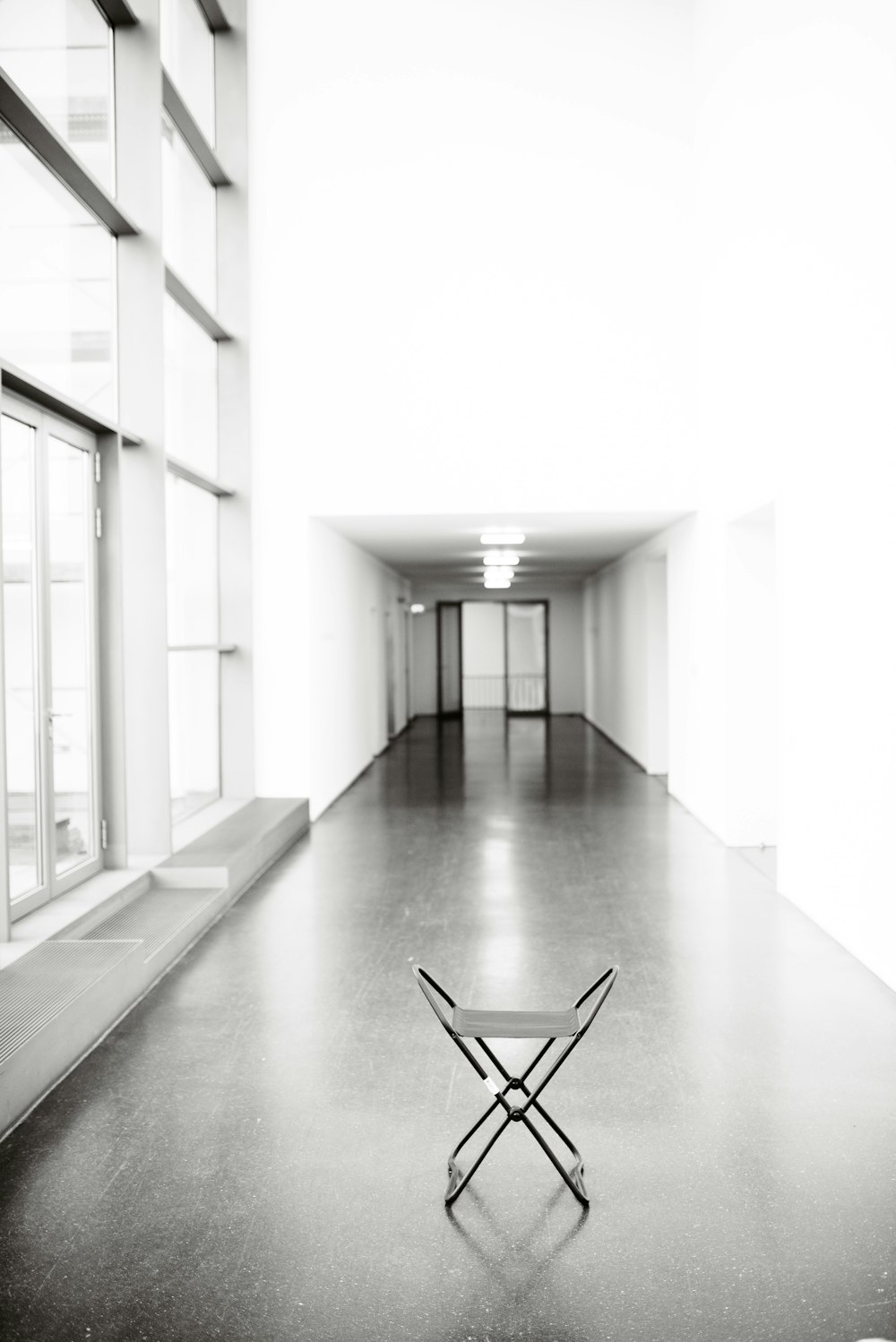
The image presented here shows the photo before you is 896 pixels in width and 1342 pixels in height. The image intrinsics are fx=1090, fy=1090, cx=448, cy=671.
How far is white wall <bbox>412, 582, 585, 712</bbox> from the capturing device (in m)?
20.2

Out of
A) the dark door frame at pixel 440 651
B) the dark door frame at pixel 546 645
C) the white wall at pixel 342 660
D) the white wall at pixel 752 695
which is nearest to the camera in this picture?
the white wall at pixel 752 695

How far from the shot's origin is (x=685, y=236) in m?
8.62

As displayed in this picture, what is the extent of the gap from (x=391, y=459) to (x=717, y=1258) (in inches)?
272

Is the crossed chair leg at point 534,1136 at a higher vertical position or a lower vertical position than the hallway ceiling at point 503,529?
lower

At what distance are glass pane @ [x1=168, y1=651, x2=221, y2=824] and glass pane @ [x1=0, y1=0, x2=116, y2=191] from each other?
3.39 metres

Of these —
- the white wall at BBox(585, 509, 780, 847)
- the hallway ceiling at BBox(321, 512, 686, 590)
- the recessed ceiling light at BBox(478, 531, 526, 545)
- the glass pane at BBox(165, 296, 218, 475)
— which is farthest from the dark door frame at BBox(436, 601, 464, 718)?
the glass pane at BBox(165, 296, 218, 475)

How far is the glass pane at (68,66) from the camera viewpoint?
223 inches

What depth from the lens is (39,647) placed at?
5.31 meters

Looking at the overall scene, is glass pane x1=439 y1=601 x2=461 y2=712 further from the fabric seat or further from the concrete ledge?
the fabric seat

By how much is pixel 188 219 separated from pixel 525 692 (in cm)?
1537

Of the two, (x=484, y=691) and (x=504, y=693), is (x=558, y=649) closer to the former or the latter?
(x=504, y=693)

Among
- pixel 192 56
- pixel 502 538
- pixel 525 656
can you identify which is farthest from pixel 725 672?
pixel 525 656

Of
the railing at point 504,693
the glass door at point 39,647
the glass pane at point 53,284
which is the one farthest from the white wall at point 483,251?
the railing at point 504,693

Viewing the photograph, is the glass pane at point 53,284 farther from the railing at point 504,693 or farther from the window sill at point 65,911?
the railing at point 504,693
